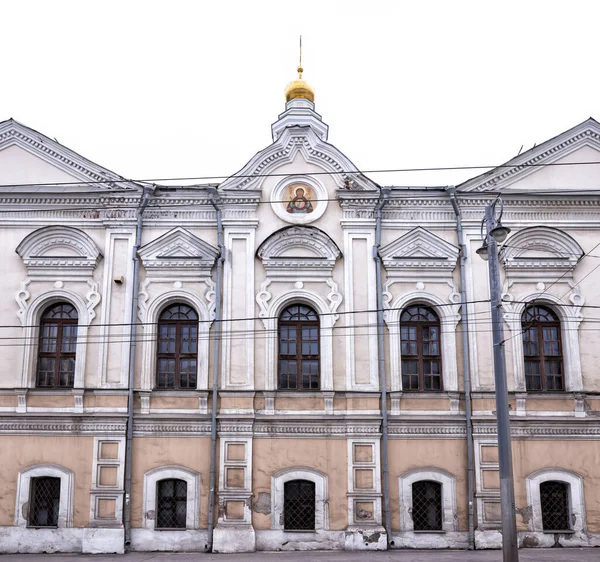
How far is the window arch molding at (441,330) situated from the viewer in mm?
15562

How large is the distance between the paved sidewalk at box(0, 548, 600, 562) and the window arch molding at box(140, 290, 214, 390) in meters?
3.34

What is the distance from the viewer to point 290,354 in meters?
15.9

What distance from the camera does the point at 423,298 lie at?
630 inches

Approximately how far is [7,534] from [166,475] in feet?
11.0

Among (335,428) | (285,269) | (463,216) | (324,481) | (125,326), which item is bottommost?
(324,481)

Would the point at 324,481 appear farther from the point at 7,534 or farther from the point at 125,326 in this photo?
A: the point at 7,534

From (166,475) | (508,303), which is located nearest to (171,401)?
(166,475)

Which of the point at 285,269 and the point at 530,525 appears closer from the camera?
the point at 530,525

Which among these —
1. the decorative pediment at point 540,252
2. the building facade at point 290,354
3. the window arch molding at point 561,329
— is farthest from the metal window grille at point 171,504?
the decorative pediment at point 540,252

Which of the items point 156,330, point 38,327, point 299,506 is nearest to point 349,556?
point 299,506

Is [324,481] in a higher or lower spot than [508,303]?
lower

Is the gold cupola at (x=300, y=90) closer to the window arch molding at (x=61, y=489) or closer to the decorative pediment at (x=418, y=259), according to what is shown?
the decorative pediment at (x=418, y=259)

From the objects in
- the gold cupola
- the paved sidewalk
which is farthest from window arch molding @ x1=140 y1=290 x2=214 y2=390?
the gold cupola

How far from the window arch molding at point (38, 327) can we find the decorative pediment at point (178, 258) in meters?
1.63
